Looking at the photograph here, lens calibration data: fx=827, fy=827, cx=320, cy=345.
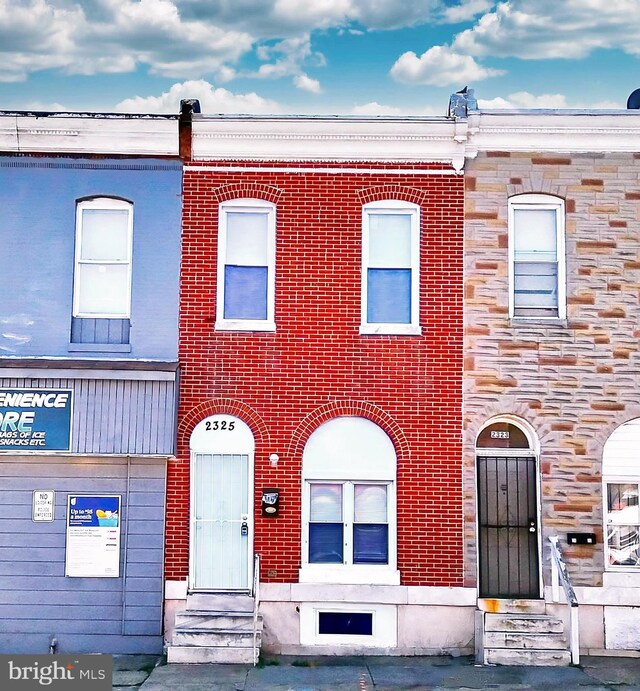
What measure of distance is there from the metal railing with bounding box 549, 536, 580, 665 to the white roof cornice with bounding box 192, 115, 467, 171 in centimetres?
560

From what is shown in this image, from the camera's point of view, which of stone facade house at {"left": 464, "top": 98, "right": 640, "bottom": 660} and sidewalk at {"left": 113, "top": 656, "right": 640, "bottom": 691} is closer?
sidewalk at {"left": 113, "top": 656, "right": 640, "bottom": 691}

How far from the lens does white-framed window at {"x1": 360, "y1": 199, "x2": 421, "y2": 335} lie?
38.8ft

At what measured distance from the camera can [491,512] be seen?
11.8m

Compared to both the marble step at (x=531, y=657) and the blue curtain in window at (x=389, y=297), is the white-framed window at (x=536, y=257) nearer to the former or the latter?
the blue curtain in window at (x=389, y=297)

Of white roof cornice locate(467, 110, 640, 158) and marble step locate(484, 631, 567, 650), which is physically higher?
white roof cornice locate(467, 110, 640, 158)

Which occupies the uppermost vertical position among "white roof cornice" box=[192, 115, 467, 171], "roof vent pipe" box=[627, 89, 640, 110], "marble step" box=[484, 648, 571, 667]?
"roof vent pipe" box=[627, 89, 640, 110]

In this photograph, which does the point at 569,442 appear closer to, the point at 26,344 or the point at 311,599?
the point at 311,599

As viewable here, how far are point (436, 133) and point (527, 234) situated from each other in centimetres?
197

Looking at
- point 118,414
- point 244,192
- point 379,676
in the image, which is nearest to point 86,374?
point 118,414

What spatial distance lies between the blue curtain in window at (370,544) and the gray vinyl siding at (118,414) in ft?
9.41

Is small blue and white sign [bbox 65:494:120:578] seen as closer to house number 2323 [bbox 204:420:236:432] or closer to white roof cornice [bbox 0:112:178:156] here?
house number 2323 [bbox 204:420:236:432]

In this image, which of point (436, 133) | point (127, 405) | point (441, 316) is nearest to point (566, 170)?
point (436, 133)

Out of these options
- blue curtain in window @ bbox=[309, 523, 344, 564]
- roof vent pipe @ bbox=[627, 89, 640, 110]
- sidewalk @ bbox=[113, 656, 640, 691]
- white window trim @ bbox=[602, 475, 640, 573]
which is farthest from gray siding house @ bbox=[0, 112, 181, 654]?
roof vent pipe @ bbox=[627, 89, 640, 110]

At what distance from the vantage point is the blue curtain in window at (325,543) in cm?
1154
